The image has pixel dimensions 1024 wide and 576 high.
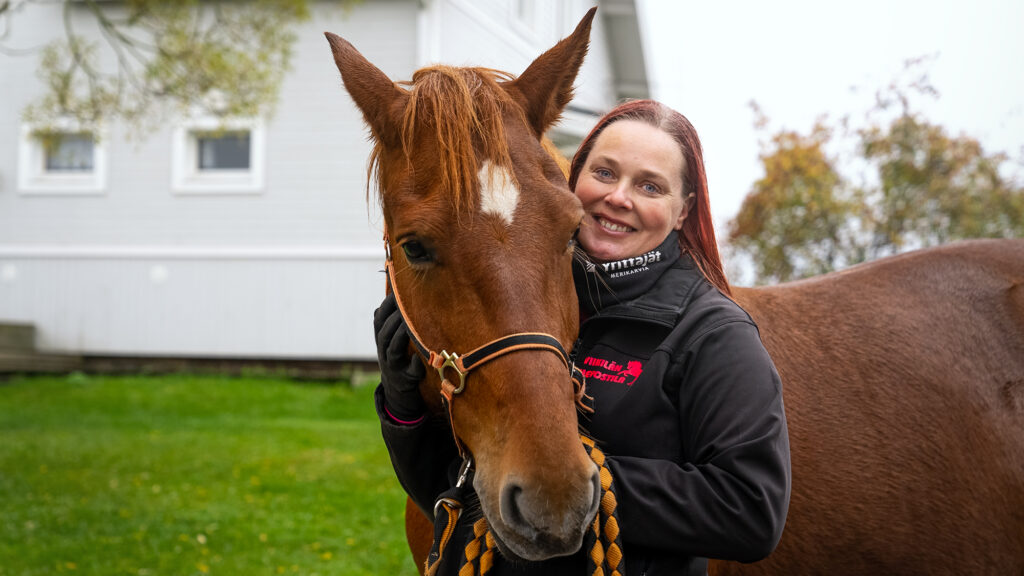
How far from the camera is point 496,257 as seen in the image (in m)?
1.77

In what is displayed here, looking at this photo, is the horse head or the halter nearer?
the horse head

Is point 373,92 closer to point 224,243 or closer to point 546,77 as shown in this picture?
point 546,77

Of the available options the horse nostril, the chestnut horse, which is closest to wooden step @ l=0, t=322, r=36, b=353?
the chestnut horse

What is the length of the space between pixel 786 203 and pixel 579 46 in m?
10.3

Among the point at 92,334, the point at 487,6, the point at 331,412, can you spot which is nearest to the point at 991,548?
the point at 331,412

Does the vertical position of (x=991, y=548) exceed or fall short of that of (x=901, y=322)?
it falls short

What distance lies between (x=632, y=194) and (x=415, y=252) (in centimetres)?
60

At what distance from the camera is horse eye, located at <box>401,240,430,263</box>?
1872 millimetres

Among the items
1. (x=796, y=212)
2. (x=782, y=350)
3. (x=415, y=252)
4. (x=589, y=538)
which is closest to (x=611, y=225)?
(x=415, y=252)

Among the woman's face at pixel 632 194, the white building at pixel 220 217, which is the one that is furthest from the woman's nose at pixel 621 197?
the white building at pixel 220 217

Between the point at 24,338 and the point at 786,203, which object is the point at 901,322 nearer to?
the point at 786,203

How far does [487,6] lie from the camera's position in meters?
13.2

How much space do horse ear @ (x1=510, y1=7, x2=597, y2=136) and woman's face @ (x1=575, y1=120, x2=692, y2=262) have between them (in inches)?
7.7

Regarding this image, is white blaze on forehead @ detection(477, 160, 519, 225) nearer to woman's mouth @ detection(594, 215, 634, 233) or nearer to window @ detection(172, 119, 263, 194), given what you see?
woman's mouth @ detection(594, 215, 634, 233)
